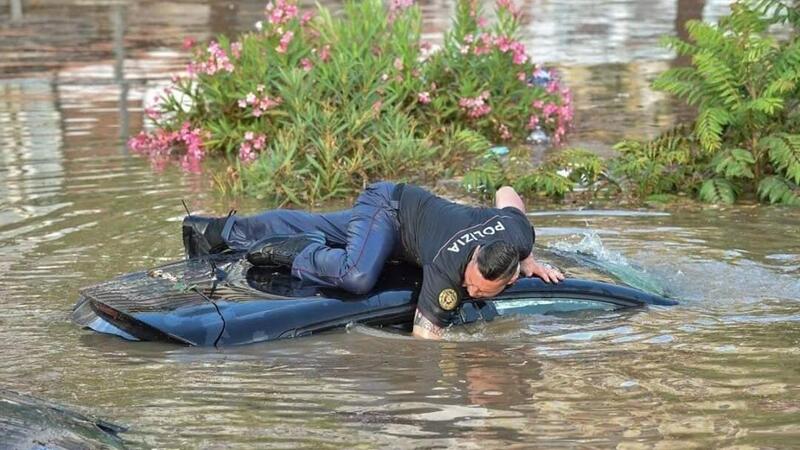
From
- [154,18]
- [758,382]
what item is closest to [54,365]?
[758,382]

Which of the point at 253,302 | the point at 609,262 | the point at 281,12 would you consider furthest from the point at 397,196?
the point at 281,12

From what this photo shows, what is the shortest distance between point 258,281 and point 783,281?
304 centimetres

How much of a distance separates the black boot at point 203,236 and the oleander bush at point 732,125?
369 centimetres

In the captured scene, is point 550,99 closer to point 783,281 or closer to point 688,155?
point 688,155

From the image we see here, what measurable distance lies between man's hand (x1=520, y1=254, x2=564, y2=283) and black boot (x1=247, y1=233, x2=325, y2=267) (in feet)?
3.62

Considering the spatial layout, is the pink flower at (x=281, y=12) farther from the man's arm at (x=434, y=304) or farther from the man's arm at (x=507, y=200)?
the man's arm at (x=434, y=304)

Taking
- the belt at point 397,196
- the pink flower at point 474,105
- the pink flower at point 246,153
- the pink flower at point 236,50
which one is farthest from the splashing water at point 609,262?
the pink flower at point 236,50

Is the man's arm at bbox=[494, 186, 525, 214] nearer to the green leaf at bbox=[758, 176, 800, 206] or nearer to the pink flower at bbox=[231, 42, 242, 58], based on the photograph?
the green leaf at bbox=[758, 176, 800, 206]

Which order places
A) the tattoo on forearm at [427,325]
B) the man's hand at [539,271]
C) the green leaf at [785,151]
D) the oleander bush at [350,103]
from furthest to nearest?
the oleander bush at [350,103] → the green leaf at [785,151] → the man's hand at [539,271] → the tattoo on forearm at [427,325]

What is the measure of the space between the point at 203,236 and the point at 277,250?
655 mm

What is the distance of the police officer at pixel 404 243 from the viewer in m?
6.48

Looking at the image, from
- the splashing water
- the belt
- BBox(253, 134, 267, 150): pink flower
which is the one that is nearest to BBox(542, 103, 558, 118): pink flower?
BBox(253, 134, 267, 150): pink flower

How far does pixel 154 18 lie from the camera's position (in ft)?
68.0

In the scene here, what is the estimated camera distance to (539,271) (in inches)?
271
